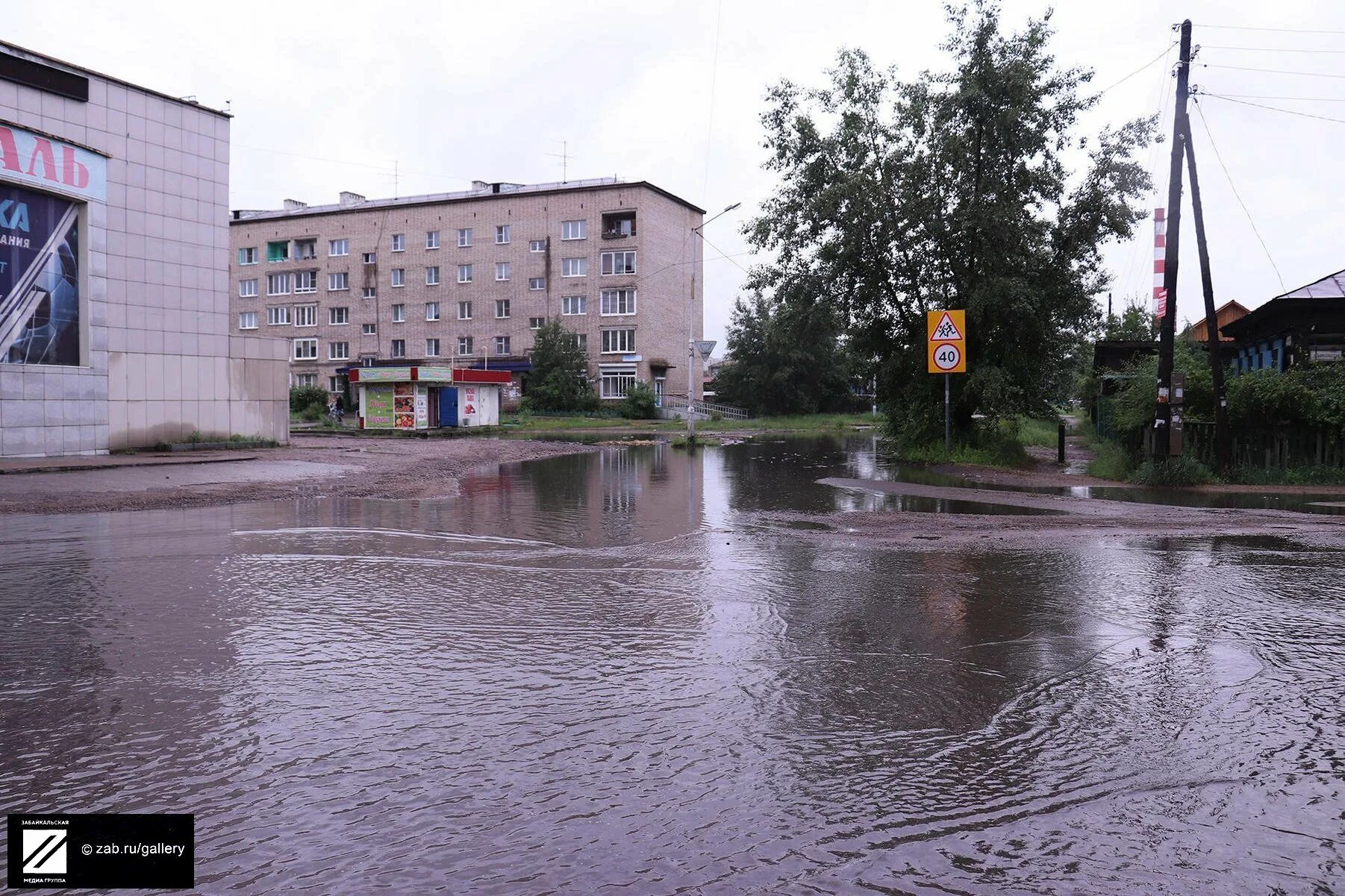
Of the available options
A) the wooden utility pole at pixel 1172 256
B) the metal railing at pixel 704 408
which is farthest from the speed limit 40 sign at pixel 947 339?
the metal railing at pixel 704 408

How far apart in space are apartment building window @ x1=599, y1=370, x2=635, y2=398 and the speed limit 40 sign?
48178 millimetres

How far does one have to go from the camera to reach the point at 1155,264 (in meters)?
51.1

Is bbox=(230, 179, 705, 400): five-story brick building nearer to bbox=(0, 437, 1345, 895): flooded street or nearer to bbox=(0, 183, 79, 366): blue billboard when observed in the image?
bbox=(0, 183, 79, 366): blue billboard

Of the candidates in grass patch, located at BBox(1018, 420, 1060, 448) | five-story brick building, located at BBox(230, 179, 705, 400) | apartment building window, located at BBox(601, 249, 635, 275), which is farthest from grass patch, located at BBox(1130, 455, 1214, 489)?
apartment building window, located at BBox(601, 249, 635, 275)

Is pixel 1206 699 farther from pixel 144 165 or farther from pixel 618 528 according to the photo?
pixel 144 165

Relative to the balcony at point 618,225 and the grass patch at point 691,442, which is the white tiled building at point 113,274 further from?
the balcony at point 618,225

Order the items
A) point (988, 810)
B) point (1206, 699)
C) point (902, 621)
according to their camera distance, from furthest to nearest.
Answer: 1. point (902, 621)
2. point (1206, 699)
3. point (988, 810)

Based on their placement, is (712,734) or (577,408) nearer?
(712,734)

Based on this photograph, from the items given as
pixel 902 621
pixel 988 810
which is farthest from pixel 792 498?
pixel 988 810

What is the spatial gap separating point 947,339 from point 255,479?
52.2 ft

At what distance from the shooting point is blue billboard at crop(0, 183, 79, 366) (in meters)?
23.6

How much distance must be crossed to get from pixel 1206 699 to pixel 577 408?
206 ft

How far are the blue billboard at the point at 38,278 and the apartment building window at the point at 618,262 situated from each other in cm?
4676

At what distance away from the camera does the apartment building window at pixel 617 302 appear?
7056 cm
